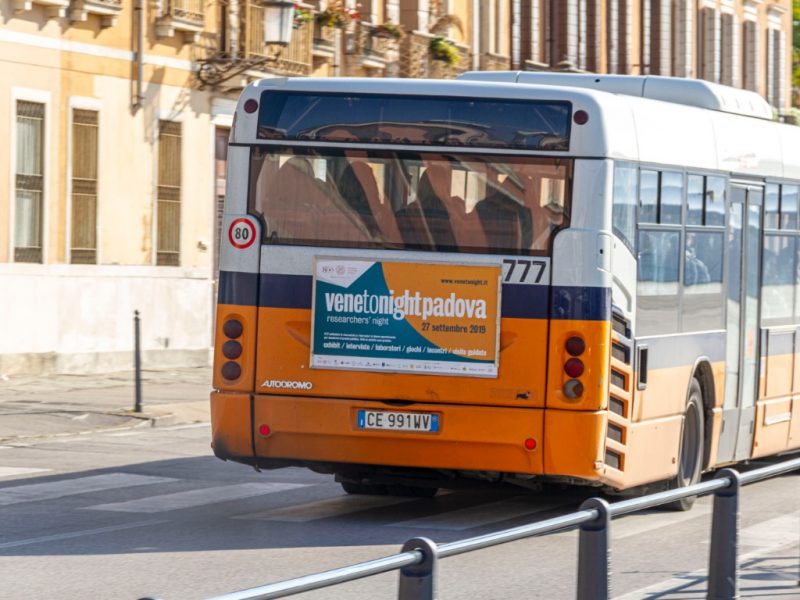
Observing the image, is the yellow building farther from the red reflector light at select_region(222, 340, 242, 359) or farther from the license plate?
the license plate

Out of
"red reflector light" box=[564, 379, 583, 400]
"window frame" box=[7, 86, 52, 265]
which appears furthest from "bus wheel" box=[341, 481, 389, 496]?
"window frame" box=[7, 86, 52, 265]

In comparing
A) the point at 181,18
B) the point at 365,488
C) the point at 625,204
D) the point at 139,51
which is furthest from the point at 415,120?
the point at 181,18

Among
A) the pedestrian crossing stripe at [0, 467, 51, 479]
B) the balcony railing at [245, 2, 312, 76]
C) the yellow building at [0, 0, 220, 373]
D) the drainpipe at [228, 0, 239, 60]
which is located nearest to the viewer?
the pedestrian crossing stripe at [0, 467, 51, 479]

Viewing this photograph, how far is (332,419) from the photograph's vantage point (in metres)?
12.0

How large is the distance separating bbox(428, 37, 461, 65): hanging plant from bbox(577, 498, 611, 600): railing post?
30.1 metres

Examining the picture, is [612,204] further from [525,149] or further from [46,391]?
[46,391]

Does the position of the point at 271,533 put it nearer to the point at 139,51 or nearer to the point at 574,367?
the point at 574,367

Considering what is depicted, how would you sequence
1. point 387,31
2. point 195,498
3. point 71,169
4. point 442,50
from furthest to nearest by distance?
point 442,50 < point 387,31 < point 71,169 < point 195,498

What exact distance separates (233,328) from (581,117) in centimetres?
241

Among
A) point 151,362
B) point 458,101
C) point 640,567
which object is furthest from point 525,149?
point 151,362

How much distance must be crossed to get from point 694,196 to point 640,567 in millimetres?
6396

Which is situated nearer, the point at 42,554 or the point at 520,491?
the point at 42,554

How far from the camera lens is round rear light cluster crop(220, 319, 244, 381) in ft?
39.8

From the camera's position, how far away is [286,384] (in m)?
12.0
